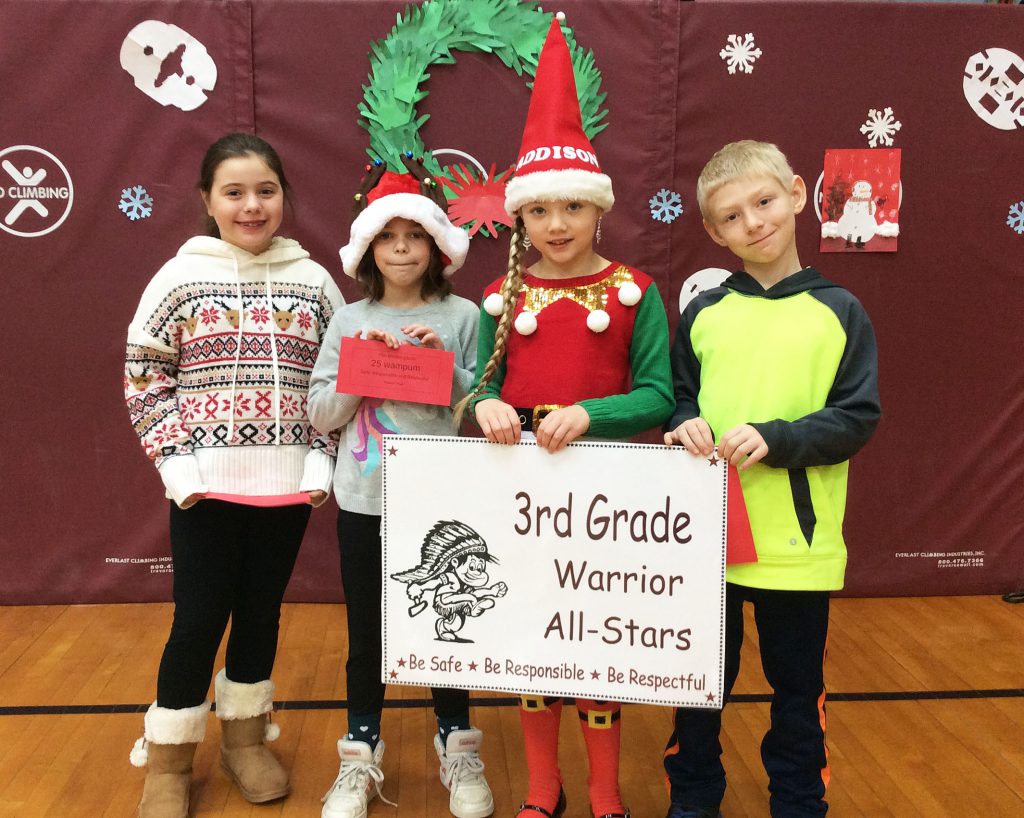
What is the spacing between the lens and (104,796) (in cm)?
183

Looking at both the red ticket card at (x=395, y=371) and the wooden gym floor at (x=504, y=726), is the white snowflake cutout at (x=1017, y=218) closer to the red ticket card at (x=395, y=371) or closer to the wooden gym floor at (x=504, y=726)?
the wooden gym floor at (x=504, y=726)

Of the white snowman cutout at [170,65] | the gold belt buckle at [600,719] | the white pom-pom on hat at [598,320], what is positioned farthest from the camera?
the white snowman cutout at [170,65]

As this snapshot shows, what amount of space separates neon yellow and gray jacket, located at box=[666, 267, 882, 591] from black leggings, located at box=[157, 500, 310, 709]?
3.06ft

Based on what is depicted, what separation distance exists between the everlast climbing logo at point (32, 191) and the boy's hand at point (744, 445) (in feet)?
7.59

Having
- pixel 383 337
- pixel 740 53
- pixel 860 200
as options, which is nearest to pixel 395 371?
pixel 383 337

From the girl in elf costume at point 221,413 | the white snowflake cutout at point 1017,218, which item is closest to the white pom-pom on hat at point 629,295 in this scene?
the girl in elf costume at point 221,413

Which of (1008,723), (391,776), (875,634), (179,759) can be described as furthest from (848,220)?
(179,759)

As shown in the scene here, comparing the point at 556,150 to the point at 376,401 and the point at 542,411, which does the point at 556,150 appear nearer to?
the point at 542,411

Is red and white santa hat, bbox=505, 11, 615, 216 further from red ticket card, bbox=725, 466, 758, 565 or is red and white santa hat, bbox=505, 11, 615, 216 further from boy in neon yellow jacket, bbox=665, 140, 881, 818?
red ticket card, bbox=725, 466, 758, 565

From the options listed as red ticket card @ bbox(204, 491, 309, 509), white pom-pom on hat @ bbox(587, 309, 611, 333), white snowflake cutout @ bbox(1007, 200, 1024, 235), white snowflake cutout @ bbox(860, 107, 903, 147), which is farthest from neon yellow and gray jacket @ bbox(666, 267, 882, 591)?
white snowflake cutout @ bbox(1007, 200, 1024, 235)

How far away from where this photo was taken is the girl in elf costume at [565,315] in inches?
60.9

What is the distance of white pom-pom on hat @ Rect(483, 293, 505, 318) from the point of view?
1609 millimetres

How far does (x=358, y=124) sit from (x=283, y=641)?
164 centimetres

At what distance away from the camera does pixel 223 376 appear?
1.72 metres
